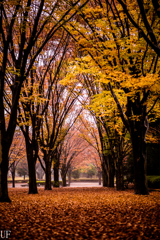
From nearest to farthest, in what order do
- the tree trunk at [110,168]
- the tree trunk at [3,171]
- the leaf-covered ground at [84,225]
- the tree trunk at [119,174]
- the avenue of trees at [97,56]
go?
the leaf-covered ground at [84,225]
the avenue of trees at [97,56]
the tree trunk at [3,171]
the tree trunk at [119,174]
the tree trunk at [110,168]

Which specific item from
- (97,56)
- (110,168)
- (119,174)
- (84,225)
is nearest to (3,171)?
(84,225)

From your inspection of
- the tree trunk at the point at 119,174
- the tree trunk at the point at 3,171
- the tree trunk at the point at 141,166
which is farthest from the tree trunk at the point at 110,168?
the tree trunk at the point at 3,171

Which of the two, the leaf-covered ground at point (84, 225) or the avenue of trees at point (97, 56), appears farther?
the avenue of trees at point (97, 56)

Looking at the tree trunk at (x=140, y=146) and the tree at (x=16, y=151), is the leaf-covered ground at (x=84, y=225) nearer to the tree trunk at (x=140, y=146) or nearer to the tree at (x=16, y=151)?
the tree trunk at (x=140, y=146)

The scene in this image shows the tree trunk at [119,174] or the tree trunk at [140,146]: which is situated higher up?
the tree trunk at [140,146]

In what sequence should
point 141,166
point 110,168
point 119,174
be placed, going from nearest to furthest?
1. point 141,166
2. point 119,174
3. point 110,168

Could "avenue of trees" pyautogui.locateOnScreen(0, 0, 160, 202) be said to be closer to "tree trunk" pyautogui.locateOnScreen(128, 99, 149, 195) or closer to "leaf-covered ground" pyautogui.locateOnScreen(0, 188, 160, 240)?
"tree trunk" pyautogui.locateOnScreen(128, 99, 149, 195)

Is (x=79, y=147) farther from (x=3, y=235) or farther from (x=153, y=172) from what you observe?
(x=3, y=235)

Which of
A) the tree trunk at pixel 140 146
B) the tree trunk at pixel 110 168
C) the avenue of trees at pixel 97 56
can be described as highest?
the avenue of trees at pixel 97 56

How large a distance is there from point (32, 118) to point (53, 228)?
7609 millimetres

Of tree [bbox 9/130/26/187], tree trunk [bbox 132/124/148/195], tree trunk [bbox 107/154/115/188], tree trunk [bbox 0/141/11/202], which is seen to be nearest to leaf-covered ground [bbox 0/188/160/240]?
tree trunk [bbox 0/141/11/202]

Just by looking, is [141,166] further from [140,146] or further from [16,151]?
[16,151]

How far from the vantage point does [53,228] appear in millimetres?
3750

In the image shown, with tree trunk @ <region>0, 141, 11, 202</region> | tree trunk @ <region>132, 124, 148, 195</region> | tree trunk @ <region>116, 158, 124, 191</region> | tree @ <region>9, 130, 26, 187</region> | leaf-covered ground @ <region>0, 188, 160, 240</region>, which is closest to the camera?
leaf-covered ground @ <region>0, 188, 160, 240</region>
